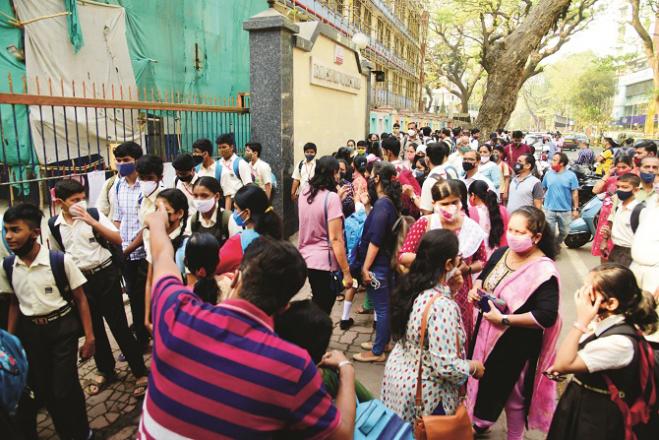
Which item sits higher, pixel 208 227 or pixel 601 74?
pixel 601 74

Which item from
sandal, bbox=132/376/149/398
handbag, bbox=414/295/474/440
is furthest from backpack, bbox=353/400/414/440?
sandal, bbox=132/376/149/398

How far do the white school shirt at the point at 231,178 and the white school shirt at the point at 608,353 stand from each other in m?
4.08

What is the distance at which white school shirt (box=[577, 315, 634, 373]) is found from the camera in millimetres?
1999

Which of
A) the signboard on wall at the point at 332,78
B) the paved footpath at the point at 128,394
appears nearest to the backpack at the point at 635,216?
the paved footpath at the point at 128,394

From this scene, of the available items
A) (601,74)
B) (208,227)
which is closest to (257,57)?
(208,227)

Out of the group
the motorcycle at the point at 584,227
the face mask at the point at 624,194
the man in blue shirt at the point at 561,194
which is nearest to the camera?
the face mask at the point at 624,194

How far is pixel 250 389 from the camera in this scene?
46.8 inches

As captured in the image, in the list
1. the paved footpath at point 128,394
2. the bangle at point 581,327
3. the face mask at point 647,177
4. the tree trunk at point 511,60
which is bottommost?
the paved footpath at point 128,394

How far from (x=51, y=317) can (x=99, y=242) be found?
80 centimetres

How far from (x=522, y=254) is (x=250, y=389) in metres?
2.08

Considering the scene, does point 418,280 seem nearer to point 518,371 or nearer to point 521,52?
point 518,371

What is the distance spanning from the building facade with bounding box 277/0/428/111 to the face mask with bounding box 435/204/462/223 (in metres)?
11.6

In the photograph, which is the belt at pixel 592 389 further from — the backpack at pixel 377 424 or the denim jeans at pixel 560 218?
the denim jeans at pixel 560 218

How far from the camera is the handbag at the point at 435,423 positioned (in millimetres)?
2107
